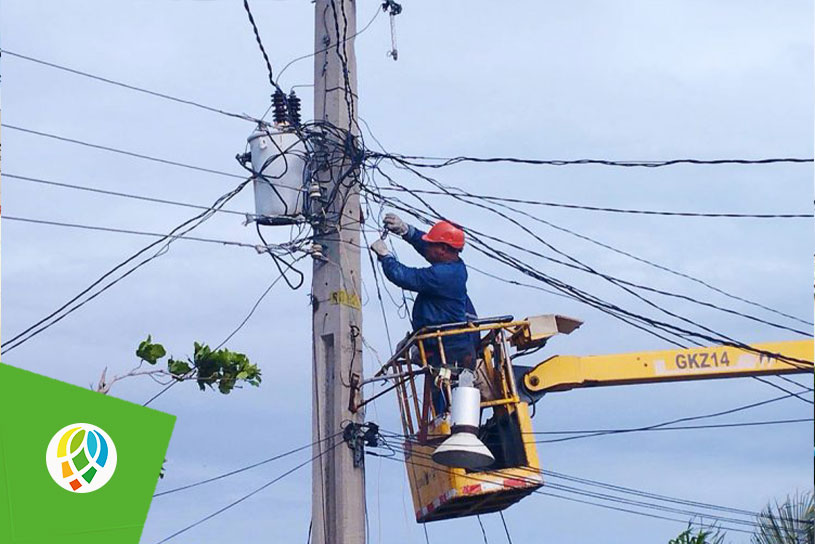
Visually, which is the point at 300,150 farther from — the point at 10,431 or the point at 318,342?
the point at 10,431

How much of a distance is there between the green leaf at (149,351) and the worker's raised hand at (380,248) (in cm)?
227

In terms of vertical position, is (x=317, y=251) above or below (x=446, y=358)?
above

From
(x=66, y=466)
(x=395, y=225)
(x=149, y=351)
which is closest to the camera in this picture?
(x=66, y=466)

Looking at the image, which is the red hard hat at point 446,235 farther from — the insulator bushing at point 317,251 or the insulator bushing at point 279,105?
the insulator bushing at point 279,105

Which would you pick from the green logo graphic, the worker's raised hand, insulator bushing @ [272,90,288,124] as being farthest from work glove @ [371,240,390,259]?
the green logo graphic

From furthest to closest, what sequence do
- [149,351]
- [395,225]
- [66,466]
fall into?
[395,225] → [149,351] → [66,466]

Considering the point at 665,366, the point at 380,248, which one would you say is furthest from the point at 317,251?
the point at 665,366

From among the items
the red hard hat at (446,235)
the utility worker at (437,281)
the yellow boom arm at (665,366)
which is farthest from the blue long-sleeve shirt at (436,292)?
the yellow boom arm at (665,366)

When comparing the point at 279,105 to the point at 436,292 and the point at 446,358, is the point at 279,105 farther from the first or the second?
the point at 446,358

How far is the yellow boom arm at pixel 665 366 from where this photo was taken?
12156 millimetres

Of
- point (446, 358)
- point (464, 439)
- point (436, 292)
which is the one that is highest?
point (436, 292)

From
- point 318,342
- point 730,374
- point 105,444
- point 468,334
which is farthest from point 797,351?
point 105,444

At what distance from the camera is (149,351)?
9984 mm

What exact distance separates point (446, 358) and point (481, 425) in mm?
750
